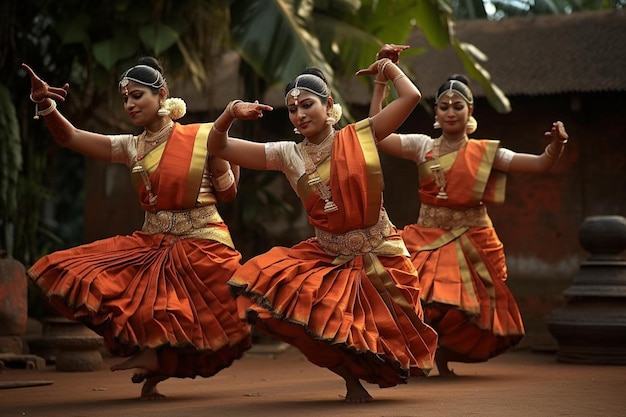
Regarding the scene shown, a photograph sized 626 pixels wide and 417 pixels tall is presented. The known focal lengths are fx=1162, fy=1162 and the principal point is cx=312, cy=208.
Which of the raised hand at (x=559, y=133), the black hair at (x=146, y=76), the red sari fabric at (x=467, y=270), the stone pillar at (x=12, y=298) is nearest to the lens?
the black hair at (x=146, y=76)

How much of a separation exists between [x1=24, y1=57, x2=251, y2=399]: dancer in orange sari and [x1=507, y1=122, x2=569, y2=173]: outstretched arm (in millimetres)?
2125

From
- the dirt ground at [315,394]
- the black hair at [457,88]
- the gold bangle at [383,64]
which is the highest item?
the black hair at [457,88]

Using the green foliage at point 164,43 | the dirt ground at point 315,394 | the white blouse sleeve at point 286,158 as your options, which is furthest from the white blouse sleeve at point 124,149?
the green foliage at point 164,43

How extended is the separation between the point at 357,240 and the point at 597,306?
13.5 feet

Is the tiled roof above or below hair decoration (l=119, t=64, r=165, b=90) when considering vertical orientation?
above

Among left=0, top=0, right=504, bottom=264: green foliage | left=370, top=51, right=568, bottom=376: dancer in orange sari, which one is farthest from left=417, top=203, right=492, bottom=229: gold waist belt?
left=0, top=0, right=504, bottom=264: green foliage

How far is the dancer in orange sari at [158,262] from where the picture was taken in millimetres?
6445

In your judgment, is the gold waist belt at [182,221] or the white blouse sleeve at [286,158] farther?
the gold waist belt at [182,221]

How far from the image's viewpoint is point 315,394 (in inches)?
280

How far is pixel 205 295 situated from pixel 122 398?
813mm

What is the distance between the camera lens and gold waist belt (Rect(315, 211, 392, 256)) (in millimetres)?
6348

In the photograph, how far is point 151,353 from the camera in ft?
21.4

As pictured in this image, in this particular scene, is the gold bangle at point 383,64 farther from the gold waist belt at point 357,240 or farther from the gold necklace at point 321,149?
the gold waist belt at point 357,240

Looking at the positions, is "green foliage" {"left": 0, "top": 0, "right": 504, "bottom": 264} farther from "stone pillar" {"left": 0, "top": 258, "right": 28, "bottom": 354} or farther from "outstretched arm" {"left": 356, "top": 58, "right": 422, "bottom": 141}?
"outstretched arm" {"left": 356, "top": 58, "right": 422, "bottom": 141}
